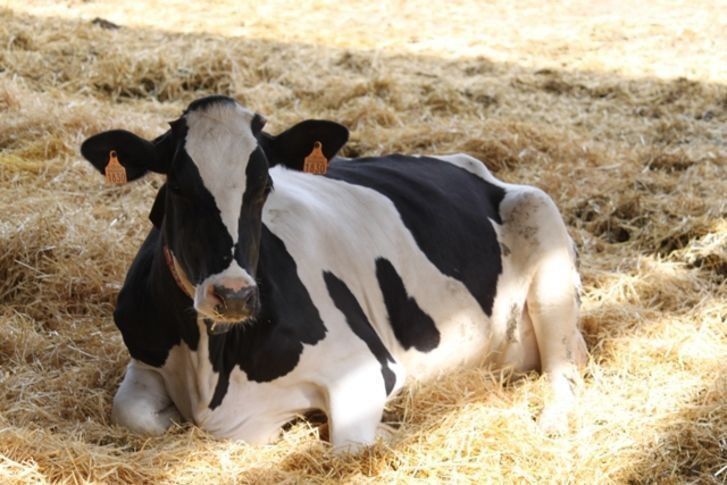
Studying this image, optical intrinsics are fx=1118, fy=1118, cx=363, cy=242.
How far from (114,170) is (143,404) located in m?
0.87

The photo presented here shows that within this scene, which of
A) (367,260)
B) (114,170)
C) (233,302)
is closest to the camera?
(233,302)

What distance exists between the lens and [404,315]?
454 centimetres

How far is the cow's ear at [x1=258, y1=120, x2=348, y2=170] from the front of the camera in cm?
394

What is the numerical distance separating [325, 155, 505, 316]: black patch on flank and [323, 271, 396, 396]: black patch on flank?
552 mm

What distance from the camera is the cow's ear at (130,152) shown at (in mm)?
3750

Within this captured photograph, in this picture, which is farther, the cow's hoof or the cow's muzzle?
the cow's hoof

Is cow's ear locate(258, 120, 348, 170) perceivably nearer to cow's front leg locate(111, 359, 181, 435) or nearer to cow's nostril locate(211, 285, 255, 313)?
cow's nostril locate(211, 285, 255, 313)

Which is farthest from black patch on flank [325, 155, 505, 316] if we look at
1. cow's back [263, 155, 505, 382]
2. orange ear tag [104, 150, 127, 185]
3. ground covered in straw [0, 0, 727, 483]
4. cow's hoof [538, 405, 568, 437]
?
orange ear tag [104, 150, 127, 185]

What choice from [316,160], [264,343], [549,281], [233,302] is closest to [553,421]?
[549,281]

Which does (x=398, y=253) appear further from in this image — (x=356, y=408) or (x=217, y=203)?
(x=217, y=203)

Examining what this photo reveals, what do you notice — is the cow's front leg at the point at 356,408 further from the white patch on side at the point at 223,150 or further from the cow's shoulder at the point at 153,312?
the white patch on side at the point at 223,150

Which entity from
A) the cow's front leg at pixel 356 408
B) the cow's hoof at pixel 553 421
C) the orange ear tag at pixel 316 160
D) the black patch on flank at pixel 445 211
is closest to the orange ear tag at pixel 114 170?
the orange ear tag at pixel 316 160

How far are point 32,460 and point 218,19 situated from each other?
9849mm

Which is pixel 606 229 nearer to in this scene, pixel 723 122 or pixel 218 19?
pixel 723 122
